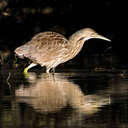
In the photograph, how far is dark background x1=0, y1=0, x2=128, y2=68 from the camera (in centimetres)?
1938

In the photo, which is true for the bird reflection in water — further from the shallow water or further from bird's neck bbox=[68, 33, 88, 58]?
bird's neck bbox=[68, 33, 88, 58]

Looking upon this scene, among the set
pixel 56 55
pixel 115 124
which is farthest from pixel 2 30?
pixel 115 124

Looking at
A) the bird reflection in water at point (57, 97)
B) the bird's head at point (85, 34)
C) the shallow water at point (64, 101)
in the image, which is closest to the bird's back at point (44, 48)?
the bird's head at point (85, 34)

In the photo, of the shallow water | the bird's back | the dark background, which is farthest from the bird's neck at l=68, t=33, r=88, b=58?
the dark background

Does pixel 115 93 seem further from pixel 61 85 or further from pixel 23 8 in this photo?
pixel 23 8

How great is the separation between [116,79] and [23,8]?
8191 millimetres

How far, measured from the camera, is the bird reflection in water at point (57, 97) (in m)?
8.23

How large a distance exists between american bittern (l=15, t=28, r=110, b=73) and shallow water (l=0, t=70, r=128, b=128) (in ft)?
5.94

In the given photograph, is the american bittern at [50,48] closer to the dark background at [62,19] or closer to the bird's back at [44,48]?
the bird's back at [44,48]

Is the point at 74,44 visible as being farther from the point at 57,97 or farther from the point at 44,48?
the point at 57,97

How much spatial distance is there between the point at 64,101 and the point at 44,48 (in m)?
6.50

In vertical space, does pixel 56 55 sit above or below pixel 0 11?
below

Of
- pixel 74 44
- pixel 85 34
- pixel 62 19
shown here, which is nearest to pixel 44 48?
pixel 74 44

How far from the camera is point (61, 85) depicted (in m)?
11.1
